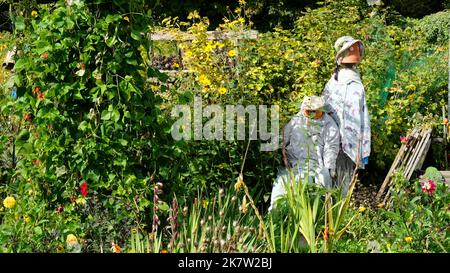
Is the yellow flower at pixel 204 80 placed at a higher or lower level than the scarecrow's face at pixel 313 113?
higher

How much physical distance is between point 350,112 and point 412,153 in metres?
1.10

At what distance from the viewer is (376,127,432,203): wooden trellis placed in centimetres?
670

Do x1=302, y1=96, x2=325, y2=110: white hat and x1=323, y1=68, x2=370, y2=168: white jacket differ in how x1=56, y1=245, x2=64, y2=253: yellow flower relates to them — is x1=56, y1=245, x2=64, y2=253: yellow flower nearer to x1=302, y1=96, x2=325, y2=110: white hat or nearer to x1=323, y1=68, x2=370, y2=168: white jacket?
x1=302, y1=96, x2=325, y2=110: white hat

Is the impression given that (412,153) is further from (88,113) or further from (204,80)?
(88,113)

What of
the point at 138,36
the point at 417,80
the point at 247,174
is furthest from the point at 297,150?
the point at 417,80

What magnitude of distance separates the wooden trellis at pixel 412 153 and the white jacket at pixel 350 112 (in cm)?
74

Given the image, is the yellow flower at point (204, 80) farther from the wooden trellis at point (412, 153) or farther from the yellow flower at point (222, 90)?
the wooden trellis at point (412, 153)

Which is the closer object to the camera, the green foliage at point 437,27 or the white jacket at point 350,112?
the white jacket at point 350,112

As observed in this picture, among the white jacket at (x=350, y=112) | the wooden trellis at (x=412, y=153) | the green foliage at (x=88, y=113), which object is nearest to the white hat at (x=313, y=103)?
the white jacket at (x=350, y=112)

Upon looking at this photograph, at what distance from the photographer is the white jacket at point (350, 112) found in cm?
597

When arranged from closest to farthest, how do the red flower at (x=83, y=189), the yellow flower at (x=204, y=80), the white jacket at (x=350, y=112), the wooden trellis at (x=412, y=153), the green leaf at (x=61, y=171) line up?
the red flower at (x=83, y=189), the green leaf at (x=61, y=171), the yellow flower at (x=204, y=80), the white jacket at (x=350, y=112), the wooden trellis at (x=412, y=153)

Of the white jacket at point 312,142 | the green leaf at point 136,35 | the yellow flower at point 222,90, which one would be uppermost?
the green leaf at point 136,35
